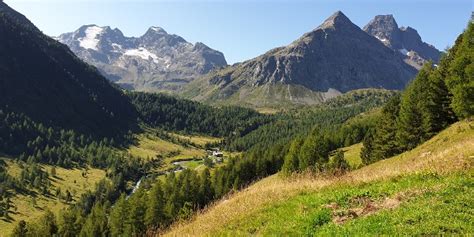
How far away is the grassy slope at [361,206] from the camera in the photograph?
14.4 meters

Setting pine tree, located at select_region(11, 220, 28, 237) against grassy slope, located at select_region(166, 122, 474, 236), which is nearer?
grassy slope, located at select_region(166, 122, 474, 236)

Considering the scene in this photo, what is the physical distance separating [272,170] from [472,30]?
95882 millimetres

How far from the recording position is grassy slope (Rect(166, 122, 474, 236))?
1435 cm

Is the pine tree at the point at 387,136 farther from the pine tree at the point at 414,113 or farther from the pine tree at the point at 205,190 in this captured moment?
the pine tree at the point at 205,190

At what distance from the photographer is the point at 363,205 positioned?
17.8 metres

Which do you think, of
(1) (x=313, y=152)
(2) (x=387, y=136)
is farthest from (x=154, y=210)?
(2) (x=387, y=136)

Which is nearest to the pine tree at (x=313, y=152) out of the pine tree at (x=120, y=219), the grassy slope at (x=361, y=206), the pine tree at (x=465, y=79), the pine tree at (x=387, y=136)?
the pine tree at (x=387, y=136)

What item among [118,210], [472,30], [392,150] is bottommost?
[118,210]

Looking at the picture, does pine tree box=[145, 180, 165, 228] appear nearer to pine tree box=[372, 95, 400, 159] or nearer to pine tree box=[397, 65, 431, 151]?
pine tree box=[372, 95, 400, 159]

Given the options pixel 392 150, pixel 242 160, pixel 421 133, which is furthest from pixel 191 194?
pixel 421 133

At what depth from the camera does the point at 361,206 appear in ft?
58.1

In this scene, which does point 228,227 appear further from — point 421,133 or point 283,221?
point 421,133

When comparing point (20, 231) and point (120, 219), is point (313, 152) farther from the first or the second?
point (20, 231)

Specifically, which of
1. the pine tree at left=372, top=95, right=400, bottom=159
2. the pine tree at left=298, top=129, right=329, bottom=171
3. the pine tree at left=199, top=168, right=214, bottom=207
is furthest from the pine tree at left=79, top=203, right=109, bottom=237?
the pine tree at left=372, top=95, right=400, bottom=159
